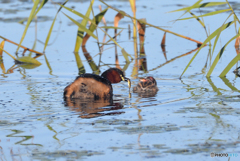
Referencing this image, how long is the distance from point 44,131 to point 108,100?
75.9 inches

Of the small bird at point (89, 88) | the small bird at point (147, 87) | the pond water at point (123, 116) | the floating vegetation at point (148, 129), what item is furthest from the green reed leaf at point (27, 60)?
the floating vegetation at point (148, 129)

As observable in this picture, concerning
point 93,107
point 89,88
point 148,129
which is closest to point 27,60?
point 89,88

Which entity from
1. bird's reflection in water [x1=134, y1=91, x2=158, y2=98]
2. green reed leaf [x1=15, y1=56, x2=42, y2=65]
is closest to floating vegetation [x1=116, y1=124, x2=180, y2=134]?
bird's reflection in water [x1=134, y1=91, x2=158, y2=98]

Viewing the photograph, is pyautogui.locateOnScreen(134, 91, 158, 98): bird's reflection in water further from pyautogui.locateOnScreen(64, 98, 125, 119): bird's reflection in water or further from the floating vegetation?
the floating vegetation

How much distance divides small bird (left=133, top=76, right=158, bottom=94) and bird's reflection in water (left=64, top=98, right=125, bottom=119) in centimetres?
86

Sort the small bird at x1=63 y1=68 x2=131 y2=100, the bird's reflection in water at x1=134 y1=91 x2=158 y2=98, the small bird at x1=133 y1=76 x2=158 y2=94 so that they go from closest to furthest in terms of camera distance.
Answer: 1. the small bird at x1=63 y1=68 x2=131 y2=100
2. the bird's reflection in water at x1=134 y1=91 x2=158 y2=98
3. the small bird at x1=133 y1=76 x2=158 y2=94

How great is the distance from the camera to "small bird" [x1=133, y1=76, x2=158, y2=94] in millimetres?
7421

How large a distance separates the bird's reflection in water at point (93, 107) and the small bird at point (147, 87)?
864 millimetres

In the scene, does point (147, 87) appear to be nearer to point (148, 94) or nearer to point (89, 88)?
point (148, 94)

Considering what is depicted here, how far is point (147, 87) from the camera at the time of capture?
7359mm

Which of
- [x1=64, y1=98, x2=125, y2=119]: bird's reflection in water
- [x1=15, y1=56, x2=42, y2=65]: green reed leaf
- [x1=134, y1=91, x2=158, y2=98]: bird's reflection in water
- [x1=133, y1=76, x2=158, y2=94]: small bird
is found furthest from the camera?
[x1=15, y1=56, x2=42, y2=65]: green reed leaf

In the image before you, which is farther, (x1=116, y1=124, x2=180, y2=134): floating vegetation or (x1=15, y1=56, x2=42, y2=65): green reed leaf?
(x1=15, y1=56, x2=42, y2=65): green reed leaf

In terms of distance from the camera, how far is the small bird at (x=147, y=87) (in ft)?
24.3

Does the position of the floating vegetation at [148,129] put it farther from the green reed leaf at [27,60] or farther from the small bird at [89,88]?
the green reed leaf at [27,60]
